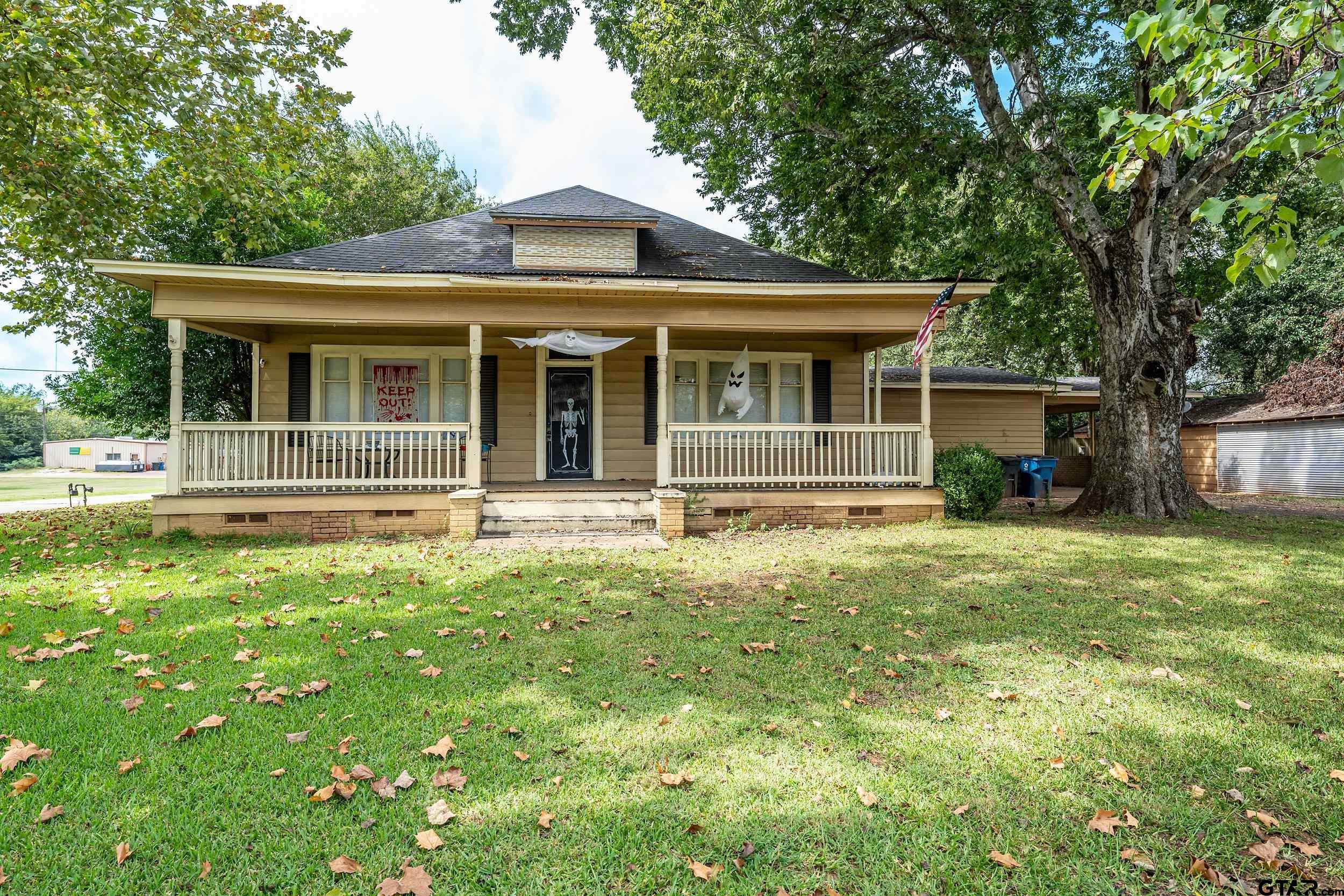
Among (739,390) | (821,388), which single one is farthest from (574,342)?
(821,388)

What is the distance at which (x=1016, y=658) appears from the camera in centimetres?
402

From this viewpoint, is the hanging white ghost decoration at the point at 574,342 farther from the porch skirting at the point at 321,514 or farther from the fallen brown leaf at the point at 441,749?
the fallen brown leaf at the point at 441,749

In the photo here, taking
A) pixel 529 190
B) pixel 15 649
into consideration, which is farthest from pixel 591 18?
pixel 15 649

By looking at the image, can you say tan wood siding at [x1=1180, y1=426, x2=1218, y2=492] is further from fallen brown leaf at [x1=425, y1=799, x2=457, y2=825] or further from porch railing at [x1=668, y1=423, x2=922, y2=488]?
fallen brown leaf at [x1=425, y1=799, x2=457, y2=825]

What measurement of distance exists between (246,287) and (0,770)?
7.54m

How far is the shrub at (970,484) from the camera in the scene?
9.80 meters

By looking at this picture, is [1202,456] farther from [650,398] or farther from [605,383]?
[605,383]

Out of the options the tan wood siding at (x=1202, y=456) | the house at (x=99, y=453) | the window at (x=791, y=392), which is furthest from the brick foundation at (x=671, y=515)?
the house at (x=99, y=453)

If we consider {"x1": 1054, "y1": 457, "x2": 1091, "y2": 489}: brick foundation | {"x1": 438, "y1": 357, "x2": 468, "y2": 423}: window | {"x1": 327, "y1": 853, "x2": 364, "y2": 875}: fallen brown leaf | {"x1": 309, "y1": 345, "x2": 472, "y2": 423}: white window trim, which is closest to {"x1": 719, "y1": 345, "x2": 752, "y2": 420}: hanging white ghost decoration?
{"x1": 309, "y1": 345, "x2": 472, "y2": 423}: white window trim

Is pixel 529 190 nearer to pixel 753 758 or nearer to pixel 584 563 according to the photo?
pixel 584 563

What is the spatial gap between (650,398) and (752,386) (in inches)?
73.9

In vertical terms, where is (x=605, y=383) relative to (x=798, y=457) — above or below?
above

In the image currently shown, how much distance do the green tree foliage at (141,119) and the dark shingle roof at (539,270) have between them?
1.71 meters

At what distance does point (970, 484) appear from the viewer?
9.78 m
